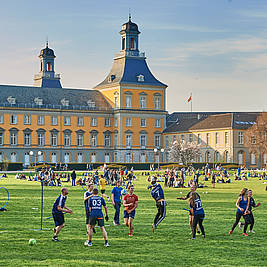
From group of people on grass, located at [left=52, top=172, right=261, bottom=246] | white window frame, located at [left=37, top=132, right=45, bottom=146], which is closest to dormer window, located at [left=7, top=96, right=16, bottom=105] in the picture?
white window frame, located at [left=37, top=132, right=45, bottom=146]

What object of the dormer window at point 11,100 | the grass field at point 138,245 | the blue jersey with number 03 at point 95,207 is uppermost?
the dormer window at point 11,100

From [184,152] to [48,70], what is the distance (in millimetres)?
41748

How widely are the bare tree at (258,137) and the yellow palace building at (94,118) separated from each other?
18675mm

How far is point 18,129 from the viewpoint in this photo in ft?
358

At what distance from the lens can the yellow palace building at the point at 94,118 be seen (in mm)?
109250

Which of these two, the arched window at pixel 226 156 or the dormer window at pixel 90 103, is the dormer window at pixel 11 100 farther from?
the arched window at pixel 226 156

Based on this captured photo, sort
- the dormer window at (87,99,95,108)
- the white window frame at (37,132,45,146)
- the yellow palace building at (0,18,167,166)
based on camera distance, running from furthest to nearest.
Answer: the dormer window at (87,99,95,108)
the white window frame at (37,132,45,146)
the yellow palace building at (0,18,167,166)

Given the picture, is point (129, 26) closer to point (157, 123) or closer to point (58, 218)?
point (157, 123)

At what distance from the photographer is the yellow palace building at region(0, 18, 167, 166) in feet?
358

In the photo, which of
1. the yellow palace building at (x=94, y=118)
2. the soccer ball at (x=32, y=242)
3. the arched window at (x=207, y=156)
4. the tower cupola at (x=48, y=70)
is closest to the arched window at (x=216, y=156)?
the arched window at (x=207, y=156)

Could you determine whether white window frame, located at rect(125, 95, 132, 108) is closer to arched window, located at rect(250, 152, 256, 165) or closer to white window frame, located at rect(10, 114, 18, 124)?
white window frame, located at rect(10, 114, 18, 124)

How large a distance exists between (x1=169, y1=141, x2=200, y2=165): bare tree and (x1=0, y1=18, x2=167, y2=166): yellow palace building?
5274mm

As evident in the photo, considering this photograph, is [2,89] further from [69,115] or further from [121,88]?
[121,88]

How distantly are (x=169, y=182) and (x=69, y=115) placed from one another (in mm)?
59181
